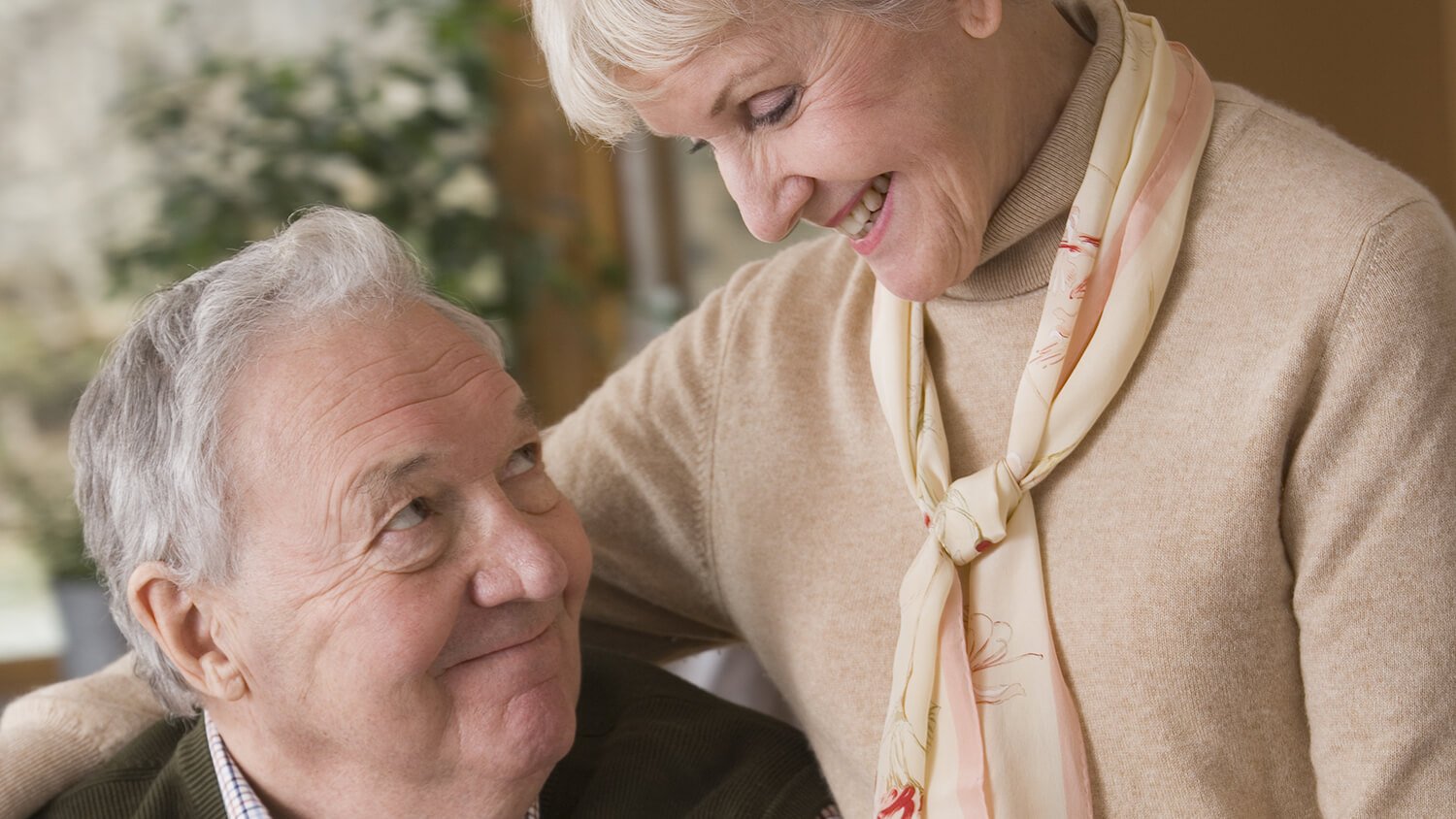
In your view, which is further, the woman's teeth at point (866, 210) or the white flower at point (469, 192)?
the white flower at point (469, 192)

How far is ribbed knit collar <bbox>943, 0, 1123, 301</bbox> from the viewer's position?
148 centimetres

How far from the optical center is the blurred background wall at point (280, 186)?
4484mm

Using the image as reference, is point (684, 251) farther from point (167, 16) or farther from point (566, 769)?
point (566, 769)

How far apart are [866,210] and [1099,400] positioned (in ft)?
0.98

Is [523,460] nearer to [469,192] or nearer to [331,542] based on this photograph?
[331,542]

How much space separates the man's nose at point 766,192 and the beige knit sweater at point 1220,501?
0.22 meters

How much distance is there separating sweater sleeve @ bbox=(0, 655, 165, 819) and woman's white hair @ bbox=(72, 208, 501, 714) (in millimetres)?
139

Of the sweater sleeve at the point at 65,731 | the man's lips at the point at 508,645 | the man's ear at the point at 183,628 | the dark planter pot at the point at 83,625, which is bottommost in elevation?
the dark planter pot at the point at 83,625

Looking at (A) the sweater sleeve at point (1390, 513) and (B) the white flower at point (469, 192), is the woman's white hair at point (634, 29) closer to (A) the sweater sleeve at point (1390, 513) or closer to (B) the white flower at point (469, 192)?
(A) the sweater sleeve at point (1390, 513)

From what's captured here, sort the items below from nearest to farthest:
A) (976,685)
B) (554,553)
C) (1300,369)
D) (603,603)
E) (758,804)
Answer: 1. (1300,369)
2. (976,685)
3. (554,553)
4. (758,804)
5. (603,603)

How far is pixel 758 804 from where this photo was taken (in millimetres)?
→ 1740

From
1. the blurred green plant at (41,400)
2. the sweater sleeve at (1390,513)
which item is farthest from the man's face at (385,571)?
the blurred green plant at (41,400)

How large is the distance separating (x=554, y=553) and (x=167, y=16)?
3.68 metres

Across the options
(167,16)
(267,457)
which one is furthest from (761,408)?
(167,16)
